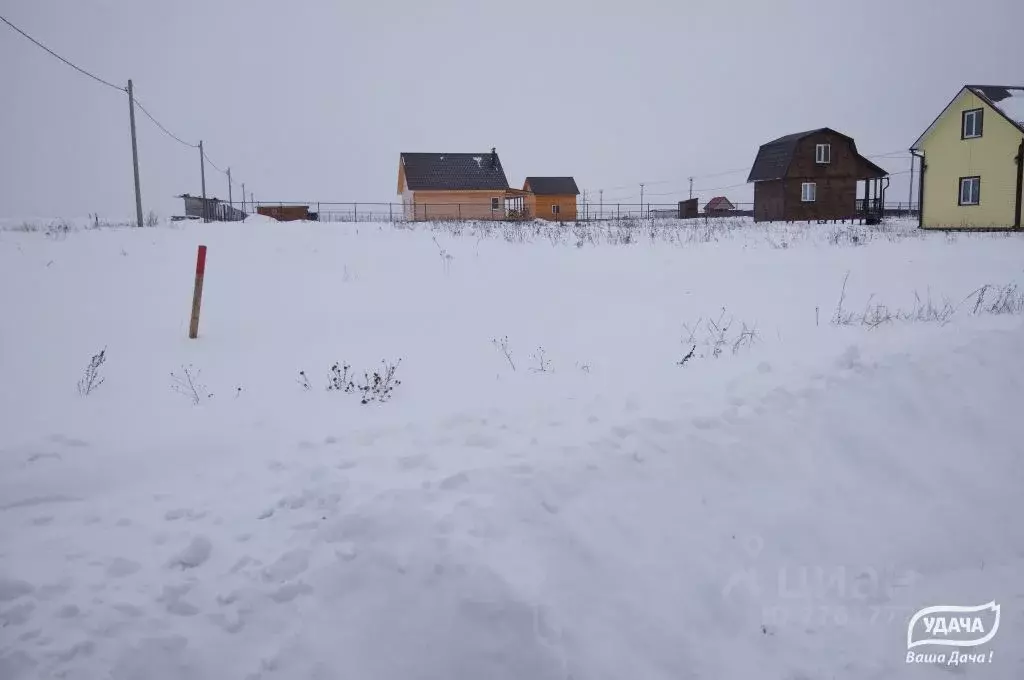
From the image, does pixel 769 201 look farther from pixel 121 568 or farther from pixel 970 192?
pixel 121 568

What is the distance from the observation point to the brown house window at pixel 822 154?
35000 mm

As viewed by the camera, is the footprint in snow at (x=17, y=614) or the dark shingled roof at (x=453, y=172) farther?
the dark shingled roof at (x=453, y=172)

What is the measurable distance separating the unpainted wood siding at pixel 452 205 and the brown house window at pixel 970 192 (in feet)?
85.9

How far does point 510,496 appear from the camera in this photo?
3.90 metres

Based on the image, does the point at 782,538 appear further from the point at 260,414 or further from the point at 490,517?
the point at 260,414

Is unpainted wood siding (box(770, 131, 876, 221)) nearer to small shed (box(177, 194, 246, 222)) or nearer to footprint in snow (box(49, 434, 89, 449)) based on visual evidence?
small shed (box(177, 194, 246, 222))

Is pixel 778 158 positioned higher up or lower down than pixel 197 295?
higher up

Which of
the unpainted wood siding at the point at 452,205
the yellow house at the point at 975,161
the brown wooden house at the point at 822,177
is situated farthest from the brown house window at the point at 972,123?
the unpainted wood siding at the point at 452,205

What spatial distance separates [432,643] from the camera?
3.12 m

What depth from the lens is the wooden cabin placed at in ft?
144

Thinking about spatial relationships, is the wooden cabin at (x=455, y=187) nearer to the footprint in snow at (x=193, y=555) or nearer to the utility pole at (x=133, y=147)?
the utility pole at (x=133, y=147)

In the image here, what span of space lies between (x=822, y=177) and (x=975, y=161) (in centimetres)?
1011

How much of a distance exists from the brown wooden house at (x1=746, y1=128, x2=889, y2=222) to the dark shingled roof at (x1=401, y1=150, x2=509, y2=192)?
18.8m

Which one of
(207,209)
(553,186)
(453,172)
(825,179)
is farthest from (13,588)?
(553,186)
